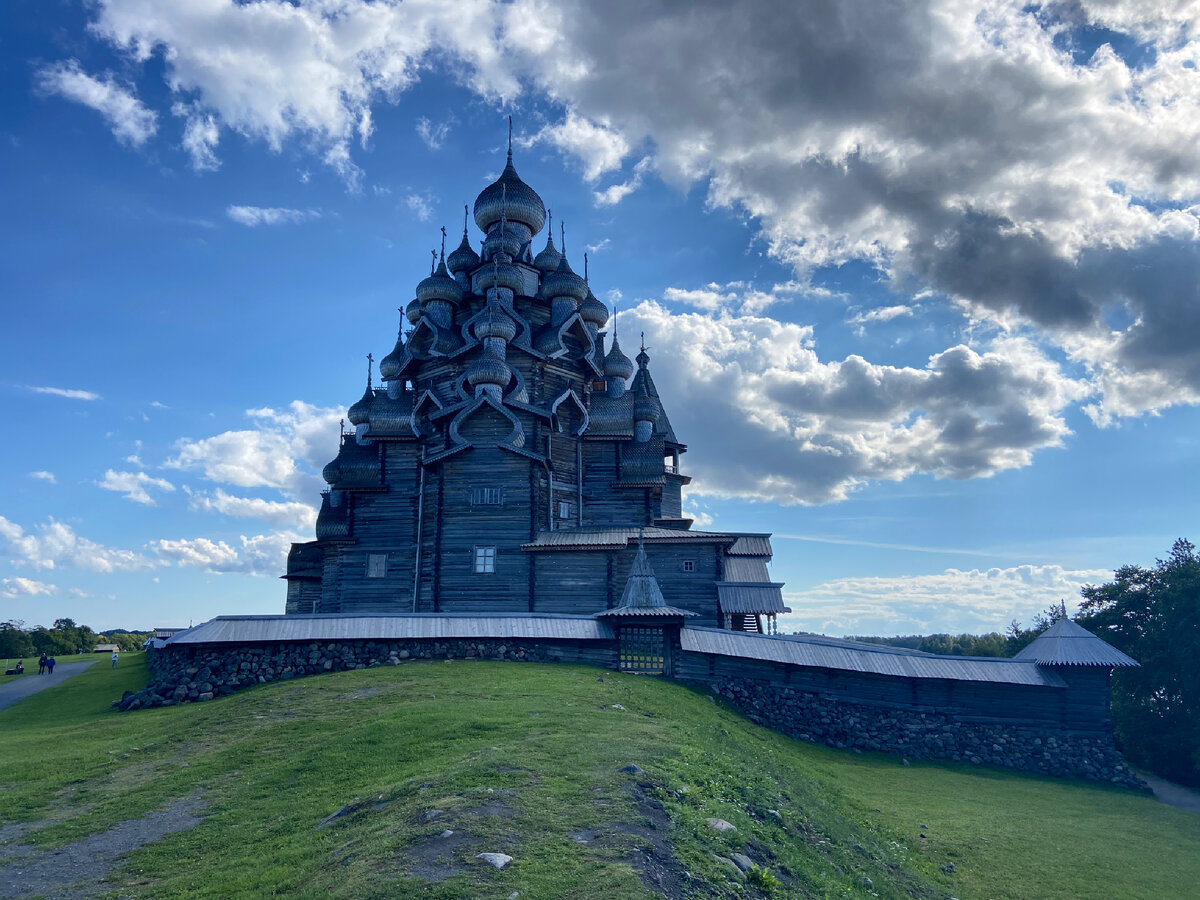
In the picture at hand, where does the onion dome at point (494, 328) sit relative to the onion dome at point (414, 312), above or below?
below

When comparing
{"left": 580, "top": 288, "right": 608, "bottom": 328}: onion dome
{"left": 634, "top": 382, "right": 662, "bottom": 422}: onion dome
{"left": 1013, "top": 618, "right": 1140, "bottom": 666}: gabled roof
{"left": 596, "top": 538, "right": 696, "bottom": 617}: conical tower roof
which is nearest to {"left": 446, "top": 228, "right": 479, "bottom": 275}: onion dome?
{"left": 580, "top": 288, "right": 608, "bottom": 328}: onion dome

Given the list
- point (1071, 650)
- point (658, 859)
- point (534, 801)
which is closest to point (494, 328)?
point (1071, 650)

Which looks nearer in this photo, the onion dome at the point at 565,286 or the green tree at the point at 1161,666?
the green tree at the point at 1161,666

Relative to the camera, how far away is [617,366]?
124 feet

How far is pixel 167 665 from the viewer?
2383 cm

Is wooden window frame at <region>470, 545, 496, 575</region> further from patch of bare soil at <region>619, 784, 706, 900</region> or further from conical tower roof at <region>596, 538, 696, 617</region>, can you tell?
patch of bare soil at <region>619, 784, 706, 900</region>

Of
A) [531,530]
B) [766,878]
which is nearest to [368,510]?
[531,530]

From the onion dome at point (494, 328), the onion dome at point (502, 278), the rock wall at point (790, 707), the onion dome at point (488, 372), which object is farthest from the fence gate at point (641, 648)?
the onion dome at point (502, 278)

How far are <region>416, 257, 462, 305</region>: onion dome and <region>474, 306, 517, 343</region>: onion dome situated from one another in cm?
404

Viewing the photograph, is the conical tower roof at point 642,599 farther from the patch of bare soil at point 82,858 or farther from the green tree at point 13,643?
the green tree at point 13,643

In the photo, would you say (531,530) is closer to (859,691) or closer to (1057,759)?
(859,691)

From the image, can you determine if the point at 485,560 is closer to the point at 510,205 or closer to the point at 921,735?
the point at 921,735

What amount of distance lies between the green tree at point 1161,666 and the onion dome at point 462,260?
32.2 m

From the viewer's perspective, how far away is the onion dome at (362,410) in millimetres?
39344
